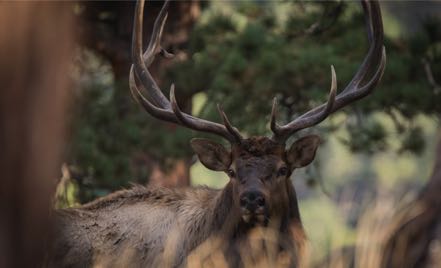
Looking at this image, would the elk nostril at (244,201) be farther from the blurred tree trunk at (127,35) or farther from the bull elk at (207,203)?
the blurred tree trunk at (127,35)

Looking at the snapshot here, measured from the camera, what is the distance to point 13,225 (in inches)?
108

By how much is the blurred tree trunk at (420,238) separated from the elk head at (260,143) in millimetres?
1259

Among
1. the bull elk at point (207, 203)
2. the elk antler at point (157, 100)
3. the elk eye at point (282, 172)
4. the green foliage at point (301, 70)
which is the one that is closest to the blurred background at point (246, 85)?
the green foliage at point (301, 70)

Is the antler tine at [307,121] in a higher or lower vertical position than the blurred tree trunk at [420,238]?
higher

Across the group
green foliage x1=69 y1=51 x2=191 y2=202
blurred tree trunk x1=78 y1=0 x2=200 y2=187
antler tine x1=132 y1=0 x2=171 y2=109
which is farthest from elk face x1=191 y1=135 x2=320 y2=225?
blurred tree trunk x1=78 y1=0 x2=200 y2=187

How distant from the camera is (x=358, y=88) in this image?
748 centimetres

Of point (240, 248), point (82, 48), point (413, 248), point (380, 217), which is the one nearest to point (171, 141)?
point (82, 48)

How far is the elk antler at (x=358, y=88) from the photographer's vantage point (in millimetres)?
6945

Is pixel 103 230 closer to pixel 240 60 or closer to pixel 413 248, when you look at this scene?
pixel 413 248

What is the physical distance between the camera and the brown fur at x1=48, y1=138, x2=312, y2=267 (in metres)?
6.75

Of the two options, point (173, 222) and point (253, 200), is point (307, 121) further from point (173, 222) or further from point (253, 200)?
point (173, 222)

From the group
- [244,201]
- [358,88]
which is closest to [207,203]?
[244,201]

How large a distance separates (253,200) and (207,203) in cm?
100

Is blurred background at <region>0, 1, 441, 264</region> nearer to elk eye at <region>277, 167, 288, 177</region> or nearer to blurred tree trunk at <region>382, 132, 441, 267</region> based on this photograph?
blurred tree trunk at <region>382, 132, 441, 267</region>
